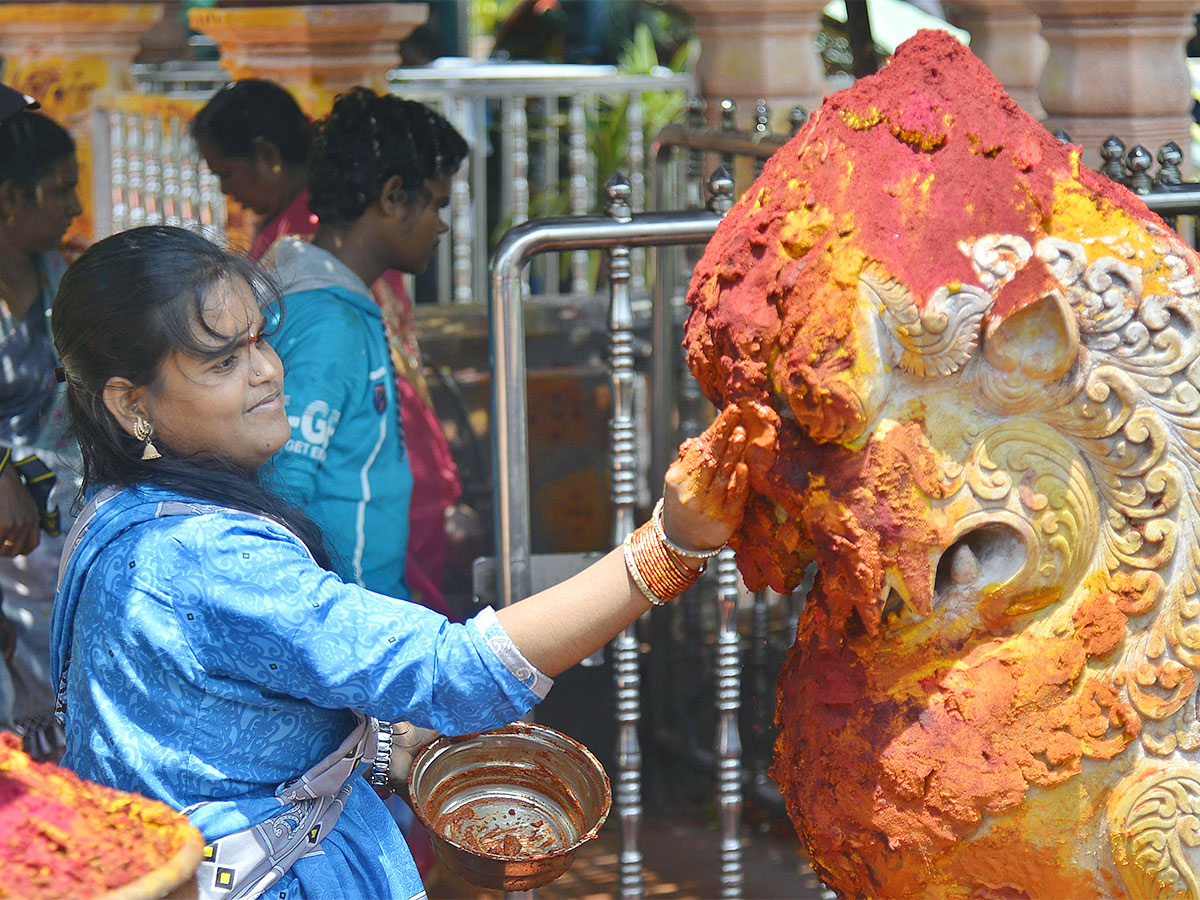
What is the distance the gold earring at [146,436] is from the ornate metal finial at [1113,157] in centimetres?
154

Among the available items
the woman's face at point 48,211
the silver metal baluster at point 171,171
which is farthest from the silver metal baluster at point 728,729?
the silver metal baluster at point 171,171

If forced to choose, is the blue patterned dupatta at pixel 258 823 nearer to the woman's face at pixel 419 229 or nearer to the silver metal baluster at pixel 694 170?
the woman's face at pixel 419 229

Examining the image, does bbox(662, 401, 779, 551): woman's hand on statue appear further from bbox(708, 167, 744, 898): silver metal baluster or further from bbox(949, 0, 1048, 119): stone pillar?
bbox(949, 0, 1048, 119): stone pillar

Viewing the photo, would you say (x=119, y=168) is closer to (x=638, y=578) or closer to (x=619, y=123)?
(x=619, y=123)

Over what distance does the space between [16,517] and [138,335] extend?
1.40 m

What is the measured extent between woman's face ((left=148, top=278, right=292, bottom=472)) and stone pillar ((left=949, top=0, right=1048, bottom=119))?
3590 mm

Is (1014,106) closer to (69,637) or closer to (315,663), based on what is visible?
(315,663)

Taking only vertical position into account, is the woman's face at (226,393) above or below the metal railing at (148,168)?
below

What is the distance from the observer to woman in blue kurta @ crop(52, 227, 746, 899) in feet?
5.12

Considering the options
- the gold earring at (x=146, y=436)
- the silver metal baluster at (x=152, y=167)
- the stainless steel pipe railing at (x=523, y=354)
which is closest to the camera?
the gold earring at (x=146, y=436)

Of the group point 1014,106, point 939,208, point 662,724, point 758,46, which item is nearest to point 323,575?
point 939,208

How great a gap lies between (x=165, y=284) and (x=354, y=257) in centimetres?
138

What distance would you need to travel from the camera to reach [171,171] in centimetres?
582

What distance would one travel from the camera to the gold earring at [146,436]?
166 centimetres
